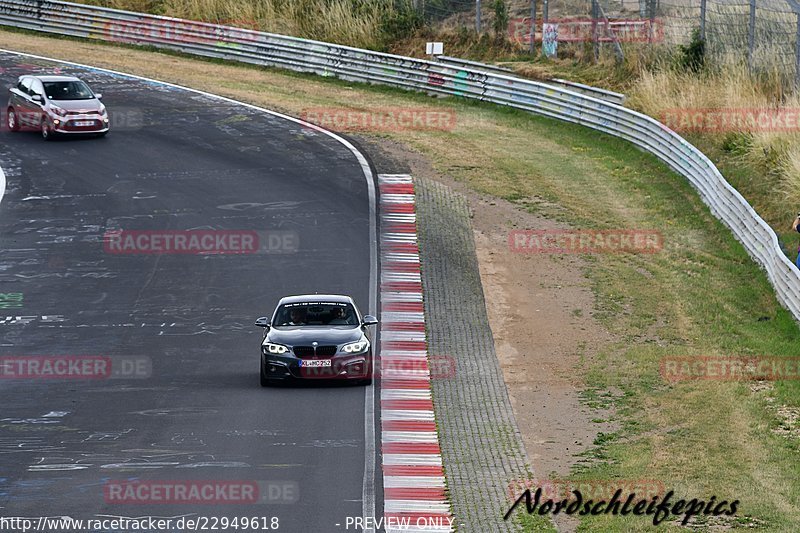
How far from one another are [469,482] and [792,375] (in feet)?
24.0

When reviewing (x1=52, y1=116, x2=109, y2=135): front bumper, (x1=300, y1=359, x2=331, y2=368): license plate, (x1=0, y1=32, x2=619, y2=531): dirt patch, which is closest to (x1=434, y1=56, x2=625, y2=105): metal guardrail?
(x1=0, y1=32, x2=619, y2=531): dirt patch

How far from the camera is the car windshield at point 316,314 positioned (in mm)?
19375

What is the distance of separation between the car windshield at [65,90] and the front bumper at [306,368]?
18928 mm

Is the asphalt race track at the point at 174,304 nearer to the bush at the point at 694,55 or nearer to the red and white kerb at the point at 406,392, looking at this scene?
the red and white kerb at the point at 406,392

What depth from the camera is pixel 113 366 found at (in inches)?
795

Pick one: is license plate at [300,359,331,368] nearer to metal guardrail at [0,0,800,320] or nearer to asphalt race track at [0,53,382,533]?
asphalt race track at [0,53,382,533]

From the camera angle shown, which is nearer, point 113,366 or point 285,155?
point 113,366

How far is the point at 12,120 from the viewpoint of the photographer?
3647 cm

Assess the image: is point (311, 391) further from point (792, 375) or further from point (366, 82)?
point (366, 82)

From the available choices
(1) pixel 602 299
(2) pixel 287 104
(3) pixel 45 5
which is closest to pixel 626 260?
(1) pixel 602 299

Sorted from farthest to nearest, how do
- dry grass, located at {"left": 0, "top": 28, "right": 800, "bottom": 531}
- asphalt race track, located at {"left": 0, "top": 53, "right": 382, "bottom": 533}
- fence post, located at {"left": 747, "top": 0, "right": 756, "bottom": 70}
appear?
fence post, located at {"left": 747, "top": 0, "right": 756, "bottom": 70} < dry grass, located at {"left": 0, "top": 28, "right": 800, "bottom": 531} < asphalt race track, located at {"left": 0, "top": 53, "right": 382, "bottom": 533}

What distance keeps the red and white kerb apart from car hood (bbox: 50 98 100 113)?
964 centimetres

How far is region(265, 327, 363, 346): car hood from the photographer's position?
18.5 m

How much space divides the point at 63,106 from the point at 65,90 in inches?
19.3
